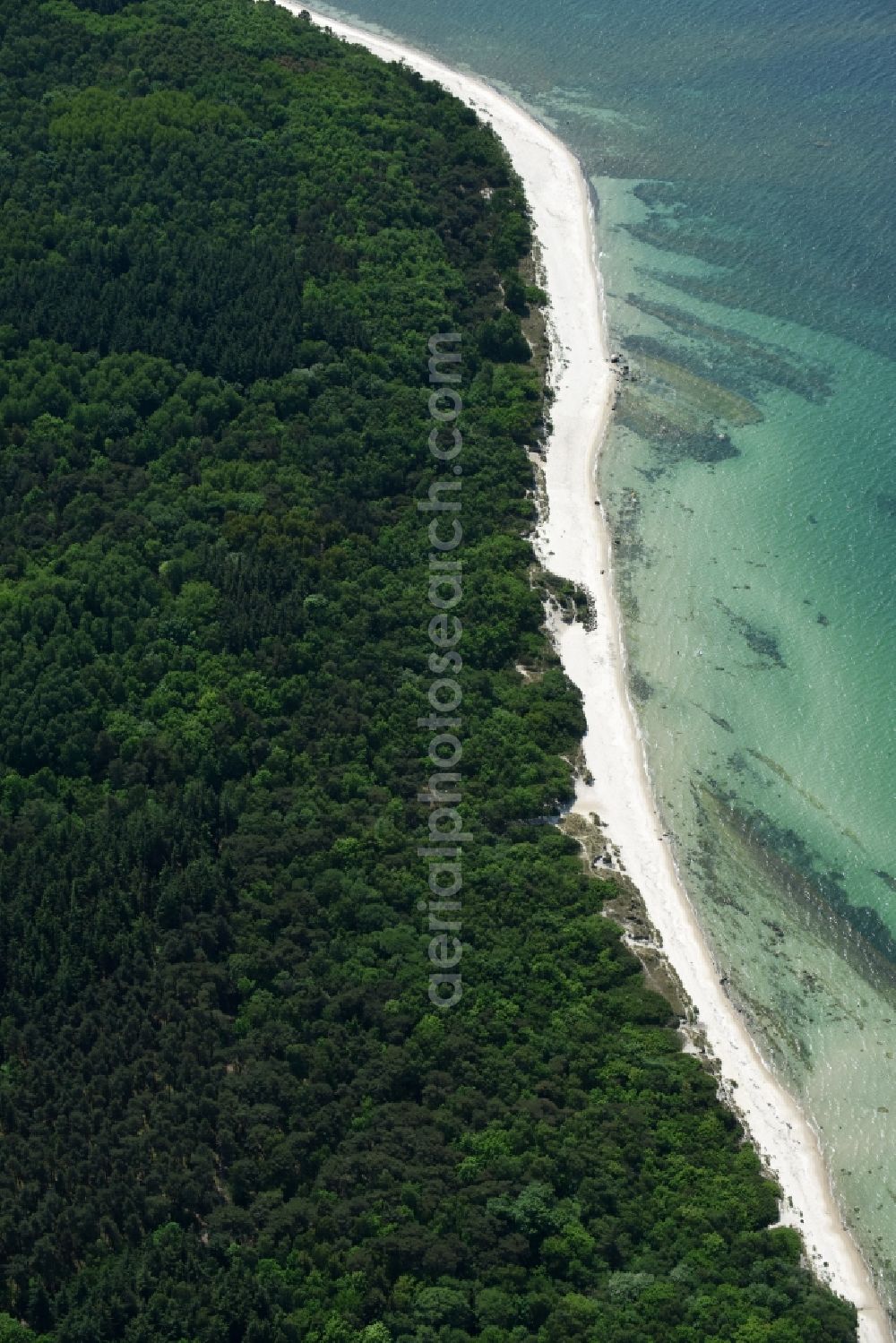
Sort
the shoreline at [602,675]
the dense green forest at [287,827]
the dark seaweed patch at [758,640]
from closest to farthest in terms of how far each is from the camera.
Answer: the dense green forest at [287,827], the shoreline at [602,675], the dark seaweed patch at [758,640]

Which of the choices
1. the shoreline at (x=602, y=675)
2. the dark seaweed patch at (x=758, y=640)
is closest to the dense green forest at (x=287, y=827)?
the shoreline at (x=602, y=675)

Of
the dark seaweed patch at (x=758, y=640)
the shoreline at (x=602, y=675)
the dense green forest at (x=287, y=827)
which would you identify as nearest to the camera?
the dense green forest at (x=287, y=827)

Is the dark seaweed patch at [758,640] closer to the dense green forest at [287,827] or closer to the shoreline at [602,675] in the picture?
the shoreline at [602,675]

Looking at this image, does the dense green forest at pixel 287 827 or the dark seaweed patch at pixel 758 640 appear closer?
the dense green forest at pixel 287 827

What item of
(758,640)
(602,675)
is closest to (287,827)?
(602,675)

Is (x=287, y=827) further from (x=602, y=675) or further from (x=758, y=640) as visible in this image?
(x=758, y=640)

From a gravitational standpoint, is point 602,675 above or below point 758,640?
below
